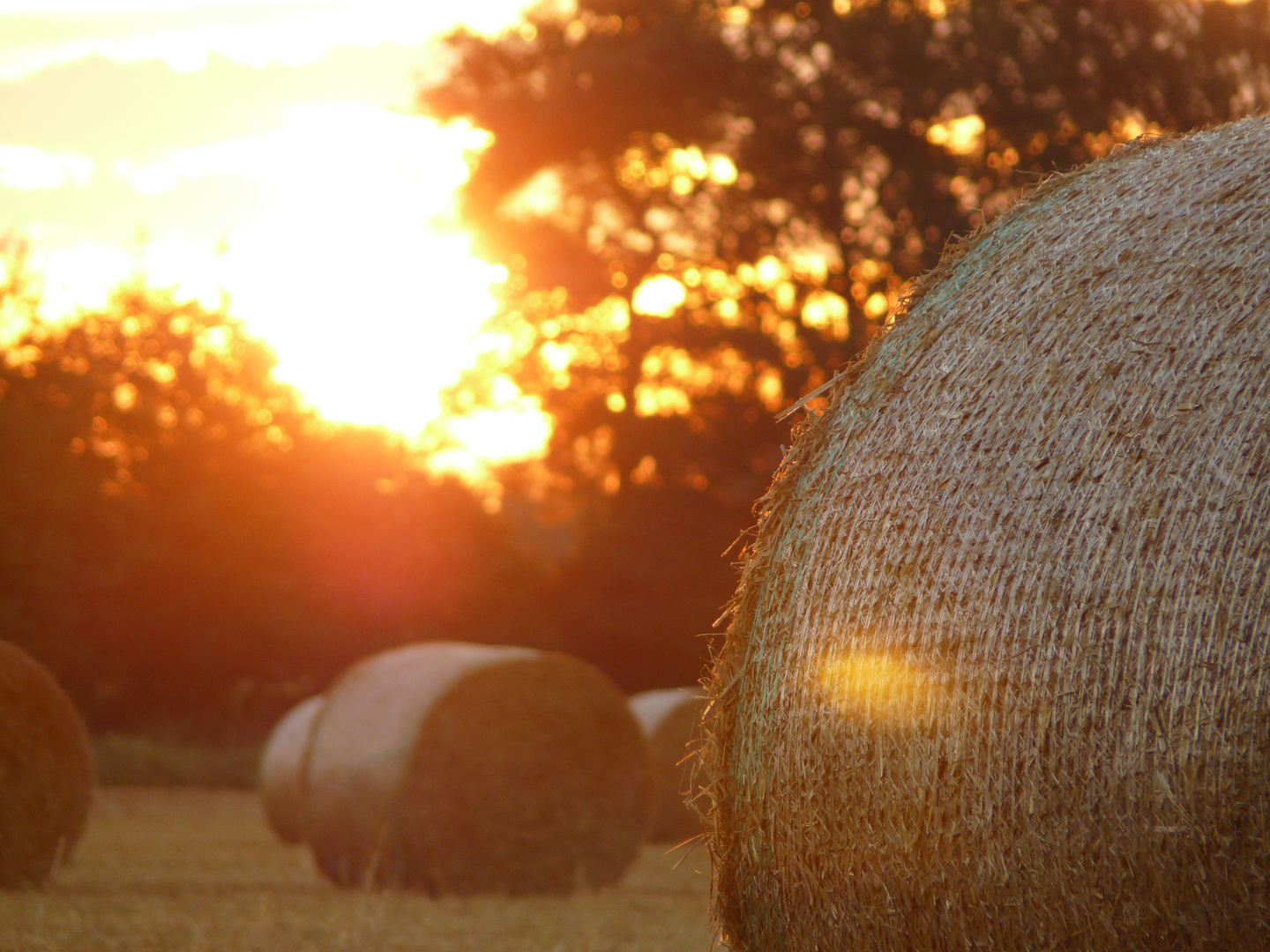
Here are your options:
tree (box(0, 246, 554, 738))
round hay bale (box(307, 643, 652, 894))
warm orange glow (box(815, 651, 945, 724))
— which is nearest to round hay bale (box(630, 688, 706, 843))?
round hay bale (box(307, 643, 652, 894))

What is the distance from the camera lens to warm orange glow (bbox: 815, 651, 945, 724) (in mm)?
3551

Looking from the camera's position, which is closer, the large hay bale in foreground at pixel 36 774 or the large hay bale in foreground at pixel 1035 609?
the large hay bale in foreground at pixel 1035 609

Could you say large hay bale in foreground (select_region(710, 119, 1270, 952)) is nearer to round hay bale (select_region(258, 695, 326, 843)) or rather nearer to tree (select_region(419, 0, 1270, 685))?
round hay bale (select_region(258, 695, 326, 843))

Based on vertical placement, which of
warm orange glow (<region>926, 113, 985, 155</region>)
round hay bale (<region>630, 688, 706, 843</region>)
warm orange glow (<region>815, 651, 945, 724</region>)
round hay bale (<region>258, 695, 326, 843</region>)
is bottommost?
round hay bale (<region>630, 688, 706, 843</region>)

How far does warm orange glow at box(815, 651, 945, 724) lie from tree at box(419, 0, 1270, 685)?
1580 centimetres

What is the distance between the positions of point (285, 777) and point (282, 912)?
21.5ft

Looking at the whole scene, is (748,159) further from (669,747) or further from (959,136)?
(669,747)

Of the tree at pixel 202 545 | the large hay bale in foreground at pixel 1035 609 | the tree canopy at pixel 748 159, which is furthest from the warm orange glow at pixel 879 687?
the tree at pixel 202 545

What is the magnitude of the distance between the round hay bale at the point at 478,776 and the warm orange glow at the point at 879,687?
569 centimetres

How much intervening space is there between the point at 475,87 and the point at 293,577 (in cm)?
900

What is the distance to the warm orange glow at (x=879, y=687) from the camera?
3.55 metres

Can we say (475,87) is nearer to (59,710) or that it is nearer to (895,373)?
(59,710)

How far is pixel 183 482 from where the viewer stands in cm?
2625

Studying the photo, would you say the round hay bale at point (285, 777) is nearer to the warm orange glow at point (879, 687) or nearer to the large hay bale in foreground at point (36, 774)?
the large hay bale in foreground at point (36, 774)
